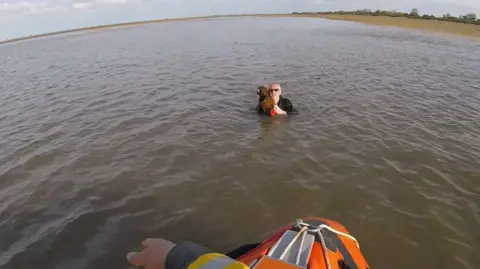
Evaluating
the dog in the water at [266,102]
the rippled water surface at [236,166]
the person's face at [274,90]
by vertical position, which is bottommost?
the rippled water surface at [236,166]

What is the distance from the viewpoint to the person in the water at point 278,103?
34.0ft

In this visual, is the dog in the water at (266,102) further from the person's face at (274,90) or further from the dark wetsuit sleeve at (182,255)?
the dark wetsuit sleeve at (182,255)

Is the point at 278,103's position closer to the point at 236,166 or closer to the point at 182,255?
the point at 236,166

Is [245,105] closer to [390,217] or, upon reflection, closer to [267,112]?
[267,112]

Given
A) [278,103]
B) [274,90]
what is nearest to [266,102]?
[274,90]

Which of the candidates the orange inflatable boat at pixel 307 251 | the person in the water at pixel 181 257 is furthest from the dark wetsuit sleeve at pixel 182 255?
the orange inflatable boat at pixel 307 251

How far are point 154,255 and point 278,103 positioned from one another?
7672 millimetres

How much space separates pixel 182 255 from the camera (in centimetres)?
333

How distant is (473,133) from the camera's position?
362 inches

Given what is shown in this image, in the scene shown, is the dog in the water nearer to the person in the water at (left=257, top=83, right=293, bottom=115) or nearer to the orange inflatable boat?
the person in the water at (left=257, top=83, right=293, bottom=115)

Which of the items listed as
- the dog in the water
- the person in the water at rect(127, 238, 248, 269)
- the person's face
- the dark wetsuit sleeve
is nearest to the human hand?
the person in the water at rect(127, 238, 248, 269)

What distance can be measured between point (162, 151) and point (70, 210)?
279cm

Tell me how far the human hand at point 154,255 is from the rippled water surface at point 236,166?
41.5 inches

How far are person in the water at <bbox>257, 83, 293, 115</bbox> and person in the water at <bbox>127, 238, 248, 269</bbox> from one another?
6928 mm
